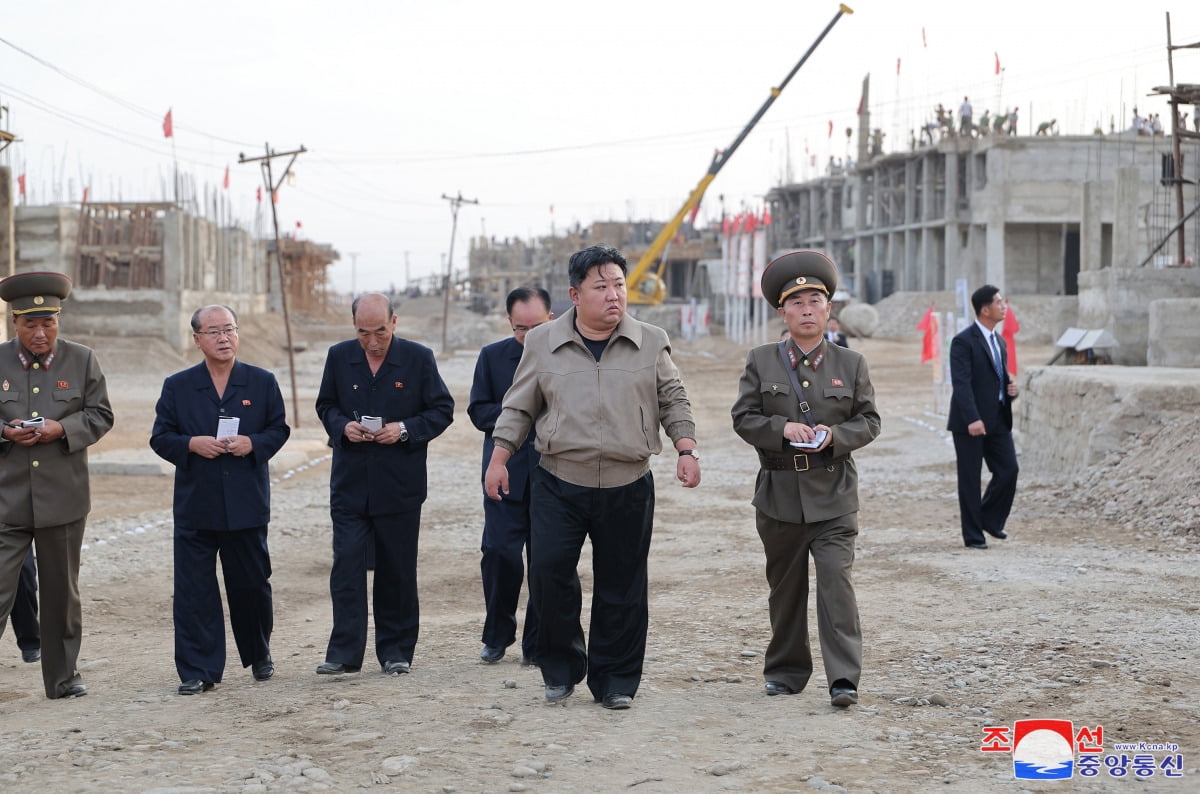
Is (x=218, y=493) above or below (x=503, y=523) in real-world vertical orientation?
above

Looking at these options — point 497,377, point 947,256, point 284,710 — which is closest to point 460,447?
point 497,377

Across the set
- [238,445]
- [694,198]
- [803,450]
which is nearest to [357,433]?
[238,445]

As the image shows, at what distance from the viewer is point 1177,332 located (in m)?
15.7

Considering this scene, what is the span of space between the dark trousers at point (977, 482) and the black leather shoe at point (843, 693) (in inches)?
175

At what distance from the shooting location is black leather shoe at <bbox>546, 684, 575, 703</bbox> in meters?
5.38

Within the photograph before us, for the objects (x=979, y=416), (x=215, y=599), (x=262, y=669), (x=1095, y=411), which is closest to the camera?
(x=215, y=599)

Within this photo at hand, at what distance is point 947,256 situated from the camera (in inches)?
2130

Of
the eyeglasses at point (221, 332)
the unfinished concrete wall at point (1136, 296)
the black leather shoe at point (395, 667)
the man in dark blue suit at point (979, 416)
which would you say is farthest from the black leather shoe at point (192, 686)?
the unfinished concrete wall at point (1136, 296)

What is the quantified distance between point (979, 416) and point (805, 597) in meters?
4.23

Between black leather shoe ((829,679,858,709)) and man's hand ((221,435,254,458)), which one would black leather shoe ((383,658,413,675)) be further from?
black leather shoe ((829,679,858,709))

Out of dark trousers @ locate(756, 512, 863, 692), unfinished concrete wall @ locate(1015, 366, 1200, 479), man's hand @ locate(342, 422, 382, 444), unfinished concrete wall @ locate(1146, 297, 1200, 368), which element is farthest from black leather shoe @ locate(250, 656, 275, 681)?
unfinished concrete wall @ locate(1146, 297, 1200, 368)

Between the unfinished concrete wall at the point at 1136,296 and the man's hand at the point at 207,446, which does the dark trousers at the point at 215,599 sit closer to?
the man's hand at the point at 207,446

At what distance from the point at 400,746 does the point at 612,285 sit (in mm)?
1871

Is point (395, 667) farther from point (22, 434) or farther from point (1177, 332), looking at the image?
point (1177, 332)
